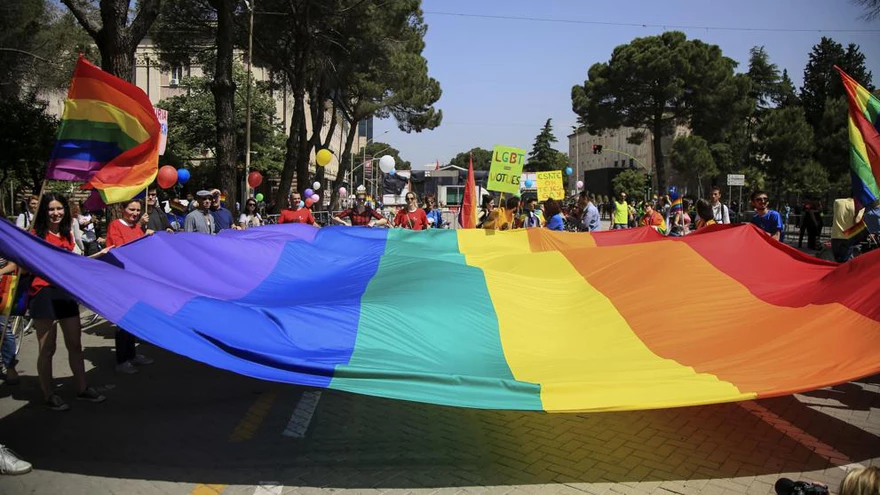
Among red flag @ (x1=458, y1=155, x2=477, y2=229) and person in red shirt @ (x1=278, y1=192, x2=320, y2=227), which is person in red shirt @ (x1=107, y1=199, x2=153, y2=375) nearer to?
person in red shirt @ (x1=278, y1=192, x2=320, y2=227)

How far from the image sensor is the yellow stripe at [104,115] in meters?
4.96

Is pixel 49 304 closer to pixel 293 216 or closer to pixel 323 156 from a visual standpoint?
pixel 293 216

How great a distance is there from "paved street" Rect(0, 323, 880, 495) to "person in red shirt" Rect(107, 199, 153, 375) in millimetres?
518

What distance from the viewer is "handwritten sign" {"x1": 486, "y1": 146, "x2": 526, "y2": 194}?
14.8 meters

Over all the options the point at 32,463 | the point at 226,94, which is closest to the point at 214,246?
the point at 32,463

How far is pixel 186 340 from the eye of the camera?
388cm

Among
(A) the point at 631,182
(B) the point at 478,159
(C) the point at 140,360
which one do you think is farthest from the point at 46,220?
(B) the point at 478,159

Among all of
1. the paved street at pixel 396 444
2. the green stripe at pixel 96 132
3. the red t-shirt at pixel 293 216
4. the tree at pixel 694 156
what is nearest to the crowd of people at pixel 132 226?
the red t-shirt at pixel 293 216

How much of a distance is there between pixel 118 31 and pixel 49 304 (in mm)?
6763

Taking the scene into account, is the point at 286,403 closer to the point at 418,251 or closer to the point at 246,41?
the point at 418,251

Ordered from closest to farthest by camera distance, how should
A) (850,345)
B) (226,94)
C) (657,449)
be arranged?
1. (850,345)
2. (657,449)
3. (226,94)

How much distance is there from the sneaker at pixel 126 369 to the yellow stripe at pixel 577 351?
12.1ft

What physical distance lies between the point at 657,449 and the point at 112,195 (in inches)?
186

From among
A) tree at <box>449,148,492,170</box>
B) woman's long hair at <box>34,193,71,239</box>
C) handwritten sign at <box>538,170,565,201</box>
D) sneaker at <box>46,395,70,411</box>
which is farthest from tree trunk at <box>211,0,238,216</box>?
tree at <box>449,148,492,170</box>
